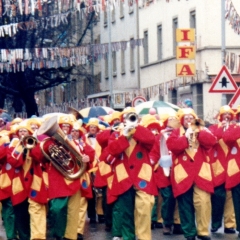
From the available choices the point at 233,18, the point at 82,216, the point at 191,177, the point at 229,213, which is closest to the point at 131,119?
the point at 191,177

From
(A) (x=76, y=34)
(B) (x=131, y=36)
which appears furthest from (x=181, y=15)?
(A) (x=76, y=34)

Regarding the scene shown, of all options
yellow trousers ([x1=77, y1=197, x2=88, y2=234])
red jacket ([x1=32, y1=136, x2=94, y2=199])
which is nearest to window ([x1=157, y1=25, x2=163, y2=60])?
yellow trousers ([x1=77, y1=197, x2=88, y2=234])

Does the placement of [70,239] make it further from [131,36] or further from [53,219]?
[131,36]

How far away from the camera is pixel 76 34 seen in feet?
190

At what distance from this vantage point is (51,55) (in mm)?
36281

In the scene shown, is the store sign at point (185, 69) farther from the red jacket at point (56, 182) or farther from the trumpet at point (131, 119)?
the trumpet at point (131, 119)

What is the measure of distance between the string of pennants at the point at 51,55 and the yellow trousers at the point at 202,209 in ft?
67.9

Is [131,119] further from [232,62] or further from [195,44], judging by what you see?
[195,44]

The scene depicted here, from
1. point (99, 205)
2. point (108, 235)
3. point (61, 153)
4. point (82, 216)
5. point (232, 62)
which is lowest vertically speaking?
point (108, 235)

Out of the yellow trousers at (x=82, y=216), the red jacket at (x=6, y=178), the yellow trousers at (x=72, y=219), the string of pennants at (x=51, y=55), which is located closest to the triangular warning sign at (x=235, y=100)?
the yellow trousers at (x=82, y=216)

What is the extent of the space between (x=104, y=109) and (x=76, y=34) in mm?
31424

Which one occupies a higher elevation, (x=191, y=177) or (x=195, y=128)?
(x=195, y=128)

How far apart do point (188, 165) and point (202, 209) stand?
640 mm

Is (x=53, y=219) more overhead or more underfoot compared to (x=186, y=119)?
more underfoot
